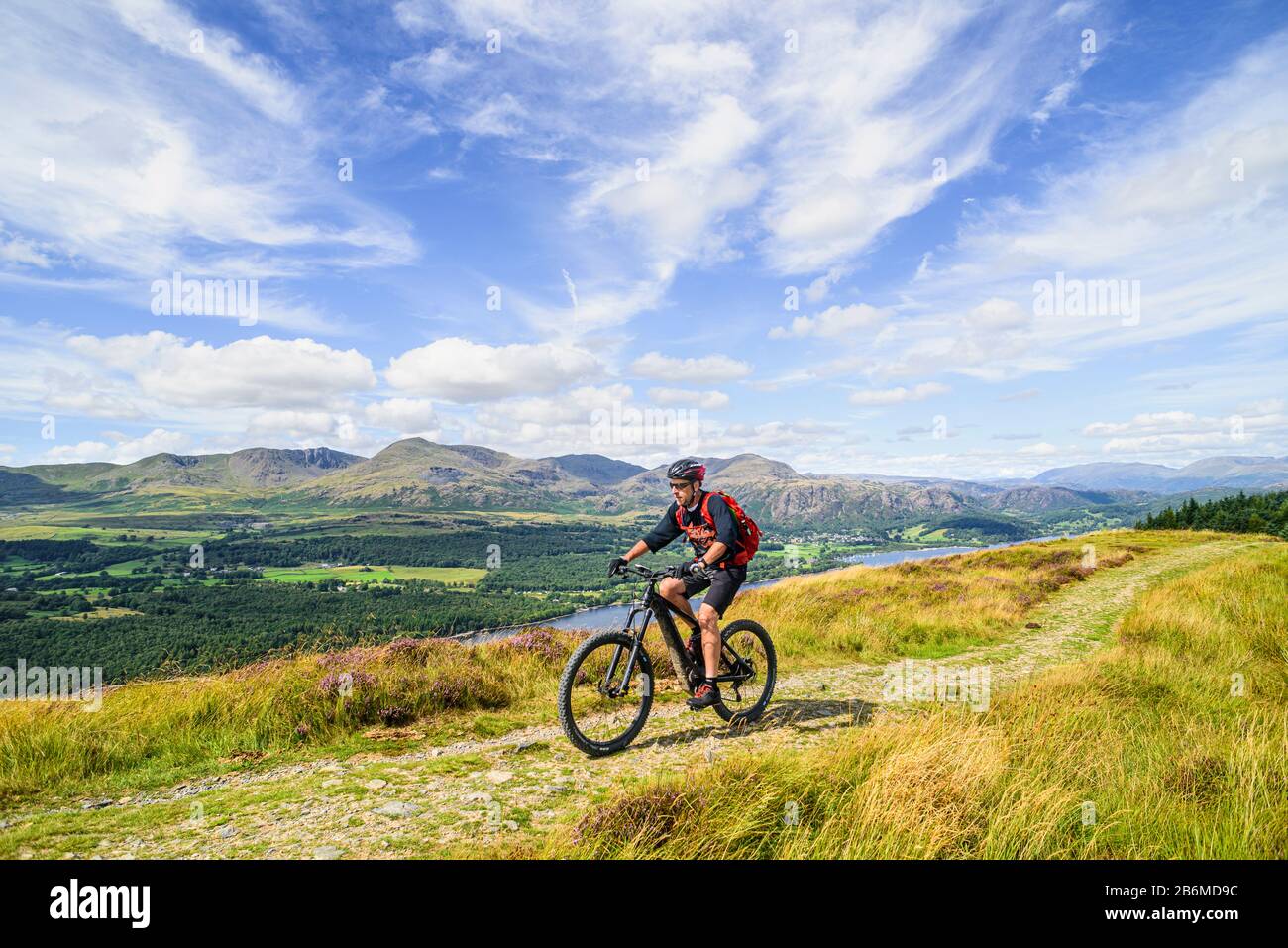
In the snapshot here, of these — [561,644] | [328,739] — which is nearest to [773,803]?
[328,739]

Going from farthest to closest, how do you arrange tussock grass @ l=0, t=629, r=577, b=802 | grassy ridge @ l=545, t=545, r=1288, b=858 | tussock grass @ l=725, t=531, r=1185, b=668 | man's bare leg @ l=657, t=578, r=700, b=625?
1. tussock grass @ l=725, t=531, r=1185, b=668
2. man's bare leg @ l=657, t=578, r=700, b=625
3. tussock grass @ l=0, t=629, r=577, b=802
4. grassy ridge @ l=545, t=545, r=1288, b=858

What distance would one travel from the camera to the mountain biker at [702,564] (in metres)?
7.61

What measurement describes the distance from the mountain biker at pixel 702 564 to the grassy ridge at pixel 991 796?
6.86 feet

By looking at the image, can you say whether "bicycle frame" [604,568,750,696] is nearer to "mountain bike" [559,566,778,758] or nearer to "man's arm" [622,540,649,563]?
"mountain bike" [559,566,778,758]

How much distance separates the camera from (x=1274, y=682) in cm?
941

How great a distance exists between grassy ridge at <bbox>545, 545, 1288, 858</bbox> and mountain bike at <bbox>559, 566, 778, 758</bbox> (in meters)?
2.23

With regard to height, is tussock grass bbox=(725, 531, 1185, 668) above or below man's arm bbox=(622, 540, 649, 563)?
below

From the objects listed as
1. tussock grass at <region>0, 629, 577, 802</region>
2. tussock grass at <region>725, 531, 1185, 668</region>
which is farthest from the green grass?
tussock grass at <region>0, 629, 577, 802</region>

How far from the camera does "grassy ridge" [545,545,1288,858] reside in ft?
14.2

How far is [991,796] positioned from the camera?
16.4 ft

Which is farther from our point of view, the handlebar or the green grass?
the green grass

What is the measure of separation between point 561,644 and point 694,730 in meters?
4.61

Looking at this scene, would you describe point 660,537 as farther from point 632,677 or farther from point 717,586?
point 632,677
